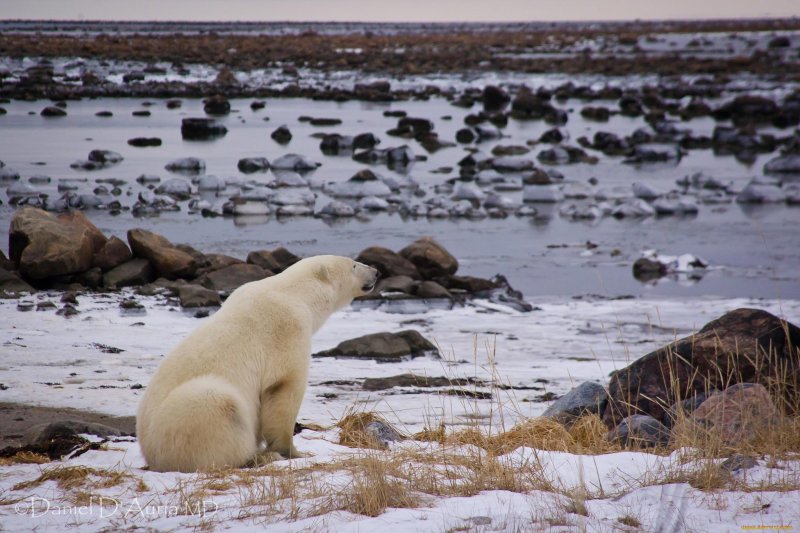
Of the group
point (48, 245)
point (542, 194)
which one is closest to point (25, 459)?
point (48, 245)

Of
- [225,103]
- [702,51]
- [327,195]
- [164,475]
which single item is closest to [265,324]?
[164,475]

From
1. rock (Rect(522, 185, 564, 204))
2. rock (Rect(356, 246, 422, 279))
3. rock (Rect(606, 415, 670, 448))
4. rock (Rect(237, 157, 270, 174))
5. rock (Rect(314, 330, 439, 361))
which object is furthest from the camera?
rock (Rect(237, 157, 270, 174))

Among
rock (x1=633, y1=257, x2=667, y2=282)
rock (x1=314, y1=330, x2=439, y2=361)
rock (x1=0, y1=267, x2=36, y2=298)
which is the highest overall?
rock (x1=0, y1=267, x2=36, y2=298)

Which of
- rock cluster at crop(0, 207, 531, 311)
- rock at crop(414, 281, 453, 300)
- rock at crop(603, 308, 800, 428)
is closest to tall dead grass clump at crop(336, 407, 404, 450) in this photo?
rock at crop(603, 308, 800, 428)

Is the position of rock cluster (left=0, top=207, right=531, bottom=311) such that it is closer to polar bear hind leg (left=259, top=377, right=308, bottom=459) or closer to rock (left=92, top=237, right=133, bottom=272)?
rock (left=92, top=237, right=133, bottom=272)

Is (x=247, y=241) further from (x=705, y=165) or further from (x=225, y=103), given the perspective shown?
(x=225, y=103)

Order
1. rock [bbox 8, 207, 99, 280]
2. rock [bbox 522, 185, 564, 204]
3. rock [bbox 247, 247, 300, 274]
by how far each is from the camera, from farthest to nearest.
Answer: rock [bbox 522, 185, 564, 204] → rock [bbox 247, 247, 300, 274] → rock [bbox 8, 207, 99, 280]

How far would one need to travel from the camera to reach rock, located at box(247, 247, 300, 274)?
10.6m

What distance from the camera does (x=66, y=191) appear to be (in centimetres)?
1694

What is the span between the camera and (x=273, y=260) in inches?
421

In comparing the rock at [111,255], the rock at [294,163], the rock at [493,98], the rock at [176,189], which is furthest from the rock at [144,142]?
the rock at [493,98]

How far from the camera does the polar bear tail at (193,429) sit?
424cm

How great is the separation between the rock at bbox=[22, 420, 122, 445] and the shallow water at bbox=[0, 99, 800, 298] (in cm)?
554

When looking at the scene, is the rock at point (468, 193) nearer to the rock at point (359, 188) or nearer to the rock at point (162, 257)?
the rock at point (359, 188)
